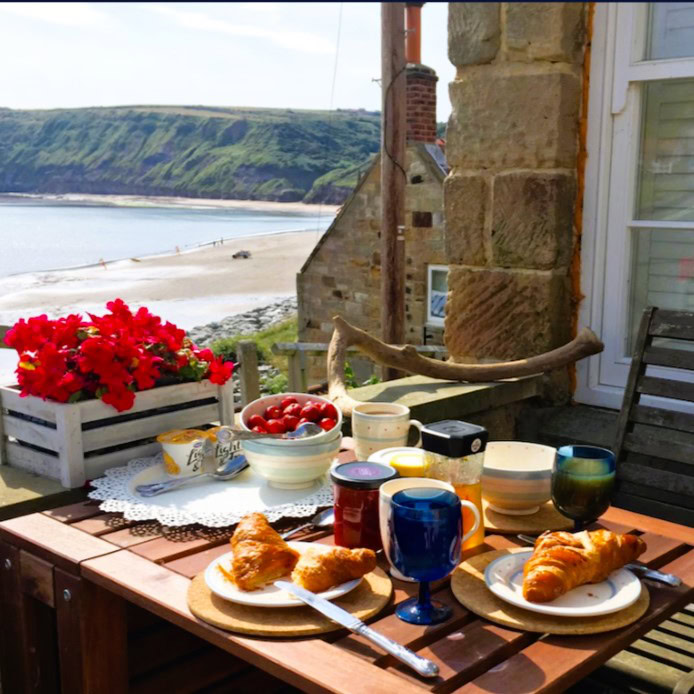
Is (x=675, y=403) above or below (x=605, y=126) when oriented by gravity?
below

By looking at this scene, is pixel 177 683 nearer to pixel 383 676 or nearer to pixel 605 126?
pixel 383 676

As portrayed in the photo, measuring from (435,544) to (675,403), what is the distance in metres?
1.61

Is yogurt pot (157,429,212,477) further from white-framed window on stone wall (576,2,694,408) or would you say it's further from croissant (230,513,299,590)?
white-framed window on stone wall (576,2,694,408)

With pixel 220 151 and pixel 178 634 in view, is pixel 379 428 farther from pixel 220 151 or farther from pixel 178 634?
pixel 220 151

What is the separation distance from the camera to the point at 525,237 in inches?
107

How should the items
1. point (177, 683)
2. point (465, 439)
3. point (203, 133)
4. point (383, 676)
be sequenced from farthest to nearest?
point (203, 133) → point (177, 683) → point (465, 439) → point (383, 676)

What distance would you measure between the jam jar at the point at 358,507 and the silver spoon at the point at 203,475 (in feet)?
1.54

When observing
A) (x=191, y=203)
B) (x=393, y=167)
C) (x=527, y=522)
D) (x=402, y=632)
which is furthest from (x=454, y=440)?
(x=191, y=203)

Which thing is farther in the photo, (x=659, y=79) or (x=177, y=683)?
(x=659, y=79)

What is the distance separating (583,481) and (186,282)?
45.3m

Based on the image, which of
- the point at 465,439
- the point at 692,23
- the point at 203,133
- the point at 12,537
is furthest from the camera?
the point at 203,133

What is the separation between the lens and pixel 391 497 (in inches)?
50.8

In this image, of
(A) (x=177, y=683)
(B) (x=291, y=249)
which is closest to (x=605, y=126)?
(A) (x=177, y=683)

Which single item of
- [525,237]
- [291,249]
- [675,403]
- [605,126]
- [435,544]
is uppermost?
[605,126]
